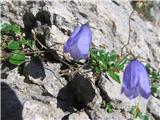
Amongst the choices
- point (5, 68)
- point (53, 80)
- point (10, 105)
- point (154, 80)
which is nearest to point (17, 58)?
point (5, 68)

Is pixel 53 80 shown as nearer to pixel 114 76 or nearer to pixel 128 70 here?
pixel 114 76

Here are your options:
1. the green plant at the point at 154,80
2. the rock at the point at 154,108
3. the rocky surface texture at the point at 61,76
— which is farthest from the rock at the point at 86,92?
the green plant at the point at 154,80

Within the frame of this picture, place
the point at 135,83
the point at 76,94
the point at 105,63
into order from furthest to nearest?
the point at 105,63 < the point at 76,94 < the point at 135,83

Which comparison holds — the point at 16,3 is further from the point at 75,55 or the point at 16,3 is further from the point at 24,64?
the point at 75,55

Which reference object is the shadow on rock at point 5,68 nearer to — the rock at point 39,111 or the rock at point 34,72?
the rock at point 34,72

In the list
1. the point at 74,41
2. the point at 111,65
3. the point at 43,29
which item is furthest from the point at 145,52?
the point at 74,41

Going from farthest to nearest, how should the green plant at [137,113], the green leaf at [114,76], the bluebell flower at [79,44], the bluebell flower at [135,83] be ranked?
the green plant at [137,113]
the green leaf at [114,76]
the bluebell flower at [79,44]
the bluebell flower at [135,83]

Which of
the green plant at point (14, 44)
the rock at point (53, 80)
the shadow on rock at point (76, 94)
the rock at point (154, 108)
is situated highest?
the green plant at point (14, 44)
